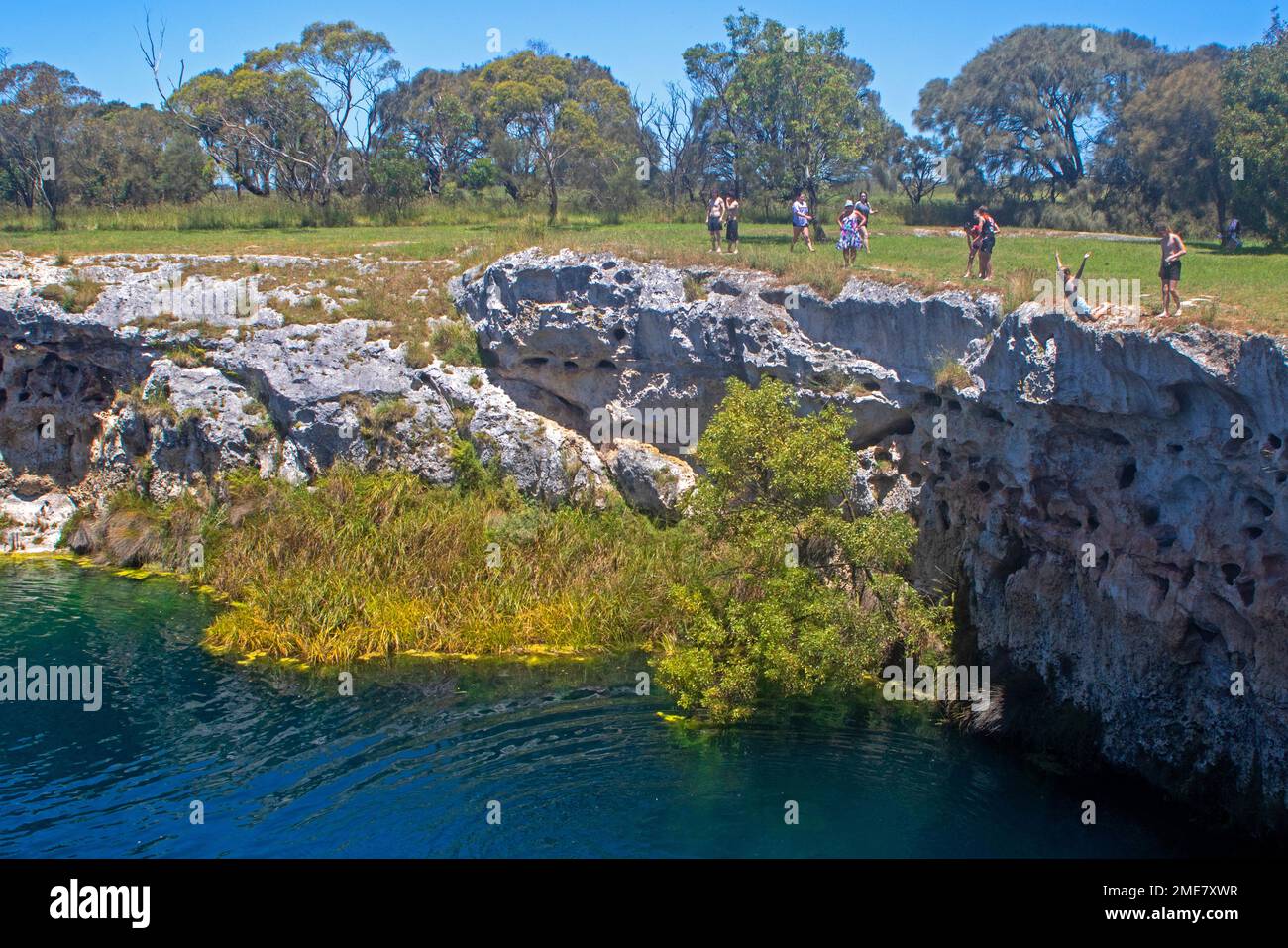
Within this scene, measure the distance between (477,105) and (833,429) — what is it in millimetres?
52519

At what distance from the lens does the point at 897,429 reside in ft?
85.6

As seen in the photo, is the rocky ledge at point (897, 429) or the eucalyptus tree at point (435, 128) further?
the eucalyptus tree at point (435, 128)

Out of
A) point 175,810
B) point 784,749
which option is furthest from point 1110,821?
point 175,810

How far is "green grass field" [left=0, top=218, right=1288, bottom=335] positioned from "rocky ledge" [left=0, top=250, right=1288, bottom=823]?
2.46ft

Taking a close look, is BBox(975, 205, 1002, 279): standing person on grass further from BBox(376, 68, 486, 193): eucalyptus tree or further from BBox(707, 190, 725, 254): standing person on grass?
BBox(376, 68, 486, 193): eucalyptus tree

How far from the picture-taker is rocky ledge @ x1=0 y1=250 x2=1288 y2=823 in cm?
1833

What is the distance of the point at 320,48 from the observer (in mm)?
56000

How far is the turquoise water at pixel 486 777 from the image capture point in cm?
1755

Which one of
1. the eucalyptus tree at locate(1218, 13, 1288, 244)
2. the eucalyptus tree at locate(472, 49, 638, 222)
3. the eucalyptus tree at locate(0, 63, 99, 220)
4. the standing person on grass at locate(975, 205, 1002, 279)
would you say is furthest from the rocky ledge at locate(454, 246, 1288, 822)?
the eucalyptus tree at locate(0, 63, 99, 220)

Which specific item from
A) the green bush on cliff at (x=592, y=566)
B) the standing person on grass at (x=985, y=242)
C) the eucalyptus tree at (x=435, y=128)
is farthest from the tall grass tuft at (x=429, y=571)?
the eucalyptus tree at (x=435, y=128)

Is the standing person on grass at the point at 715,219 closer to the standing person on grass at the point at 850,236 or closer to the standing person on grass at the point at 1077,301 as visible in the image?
the standing person on grass at the point at 850,236

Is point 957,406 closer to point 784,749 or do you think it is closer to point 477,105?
point 784,749

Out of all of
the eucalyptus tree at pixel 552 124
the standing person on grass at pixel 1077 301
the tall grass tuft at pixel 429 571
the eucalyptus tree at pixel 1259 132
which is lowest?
the tall grass tuft at pixel 429 571

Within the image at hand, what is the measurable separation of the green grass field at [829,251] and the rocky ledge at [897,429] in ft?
2.46
